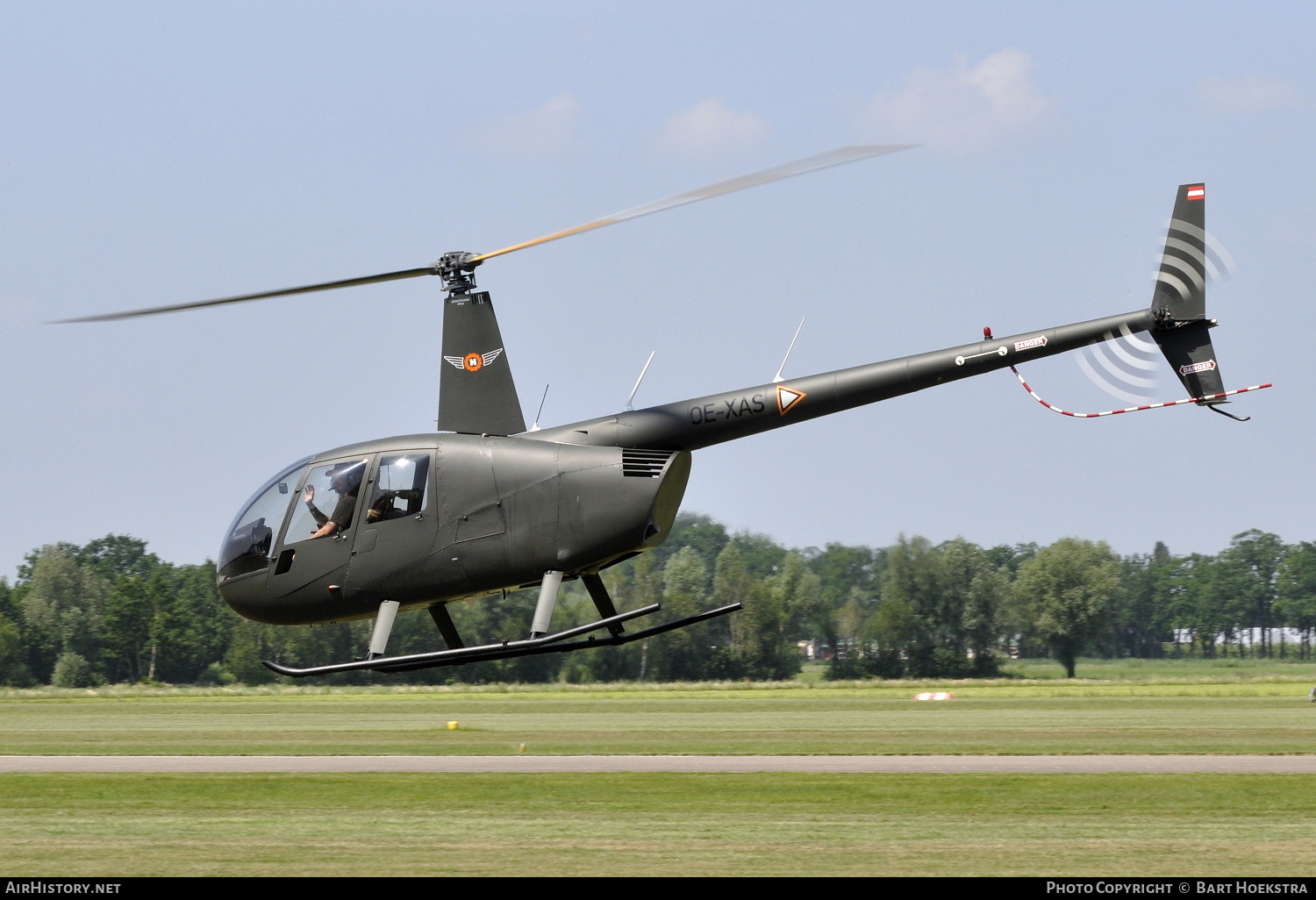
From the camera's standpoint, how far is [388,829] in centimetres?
2417

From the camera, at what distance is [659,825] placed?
24547mm

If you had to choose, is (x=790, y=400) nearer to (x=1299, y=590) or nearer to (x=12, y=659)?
(x=12, y=659)

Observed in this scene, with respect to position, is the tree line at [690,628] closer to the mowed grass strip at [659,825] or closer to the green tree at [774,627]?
the green tree at [774,627]

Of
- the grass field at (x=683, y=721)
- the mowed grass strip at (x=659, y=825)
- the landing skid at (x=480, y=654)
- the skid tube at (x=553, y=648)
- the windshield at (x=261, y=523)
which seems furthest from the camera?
the grass field at (x=683, y=721)

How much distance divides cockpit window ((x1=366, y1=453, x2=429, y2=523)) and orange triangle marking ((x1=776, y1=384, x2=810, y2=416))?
433 centimetres

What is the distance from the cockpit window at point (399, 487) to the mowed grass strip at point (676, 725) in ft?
70.9

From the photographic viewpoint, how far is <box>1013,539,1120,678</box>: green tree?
348 feet

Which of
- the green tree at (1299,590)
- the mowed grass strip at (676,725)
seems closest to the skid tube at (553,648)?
the mowed grass strip at (676,725)

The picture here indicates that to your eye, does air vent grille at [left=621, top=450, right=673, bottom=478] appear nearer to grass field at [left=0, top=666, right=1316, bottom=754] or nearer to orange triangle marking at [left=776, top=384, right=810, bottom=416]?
orange triangle marking at [left=776, top=384, right=810, bottom=416]

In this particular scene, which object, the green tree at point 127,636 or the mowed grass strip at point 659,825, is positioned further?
the green tree at point 127,636

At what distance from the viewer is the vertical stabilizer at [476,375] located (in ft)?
61.7

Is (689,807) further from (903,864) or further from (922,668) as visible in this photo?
(922,668)
